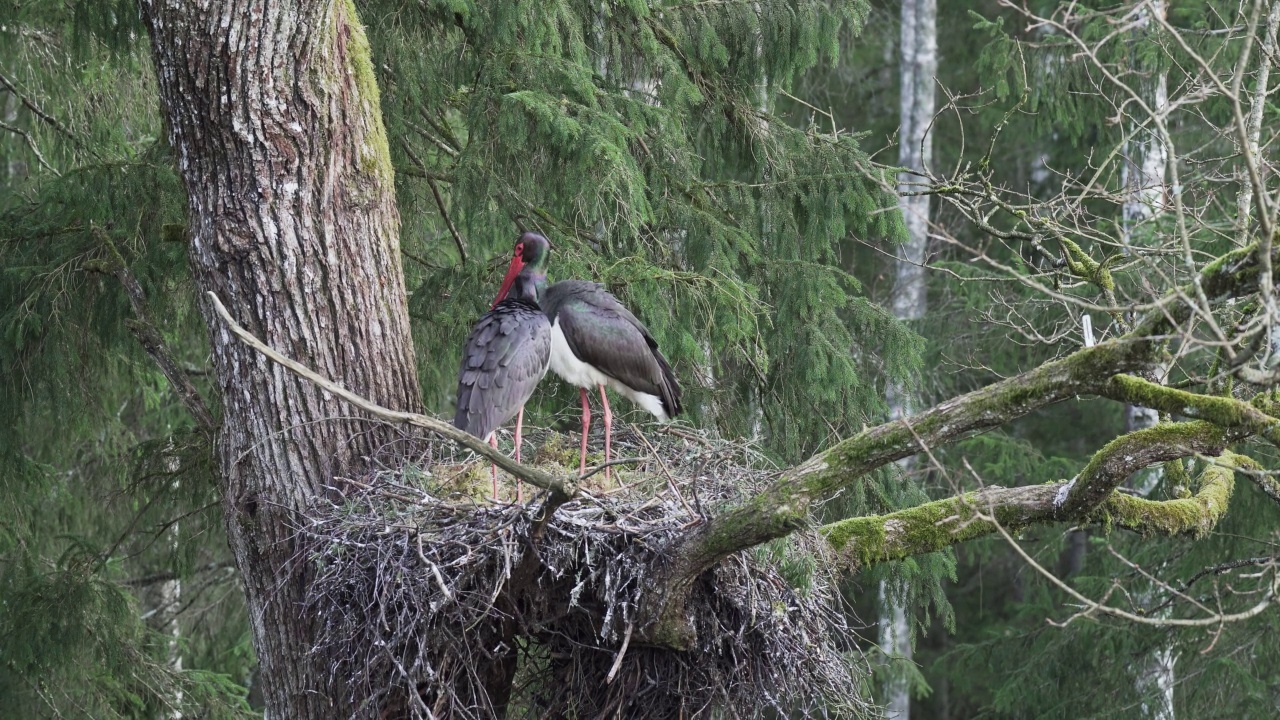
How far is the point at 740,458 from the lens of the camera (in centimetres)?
548

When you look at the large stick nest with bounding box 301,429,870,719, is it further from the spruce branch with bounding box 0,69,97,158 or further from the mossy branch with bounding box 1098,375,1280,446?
the spruce branch with bounding box 0,69,97,158

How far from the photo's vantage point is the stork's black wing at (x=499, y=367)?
516 cm

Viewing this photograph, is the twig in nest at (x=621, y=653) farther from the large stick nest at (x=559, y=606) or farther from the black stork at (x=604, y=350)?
the black stork at (x=604, y=350)

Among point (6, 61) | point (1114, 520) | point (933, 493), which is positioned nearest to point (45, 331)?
point (6, 61)

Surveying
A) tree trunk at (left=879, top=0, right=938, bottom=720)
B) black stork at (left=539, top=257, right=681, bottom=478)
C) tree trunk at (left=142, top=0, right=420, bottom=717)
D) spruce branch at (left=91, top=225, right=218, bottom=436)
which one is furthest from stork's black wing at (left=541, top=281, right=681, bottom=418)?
tree trunk at (left=879, top=0, right=938, bottom=720)

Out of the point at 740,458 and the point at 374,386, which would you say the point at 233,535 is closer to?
the point at 374,386

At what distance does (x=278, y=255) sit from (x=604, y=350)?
1340mm

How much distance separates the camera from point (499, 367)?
520 centimetres

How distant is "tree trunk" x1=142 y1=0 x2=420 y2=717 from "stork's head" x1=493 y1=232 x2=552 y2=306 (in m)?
1.01

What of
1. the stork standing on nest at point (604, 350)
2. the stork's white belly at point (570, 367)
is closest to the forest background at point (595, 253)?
the stork standing on nest at point (604, 350)

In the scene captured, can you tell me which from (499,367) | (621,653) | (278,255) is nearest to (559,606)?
(621,653)

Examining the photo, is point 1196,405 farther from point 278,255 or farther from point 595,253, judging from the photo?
point 595,253

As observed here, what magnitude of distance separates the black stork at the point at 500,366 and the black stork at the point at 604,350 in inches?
4.9

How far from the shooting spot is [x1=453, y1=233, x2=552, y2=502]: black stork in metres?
5.16
